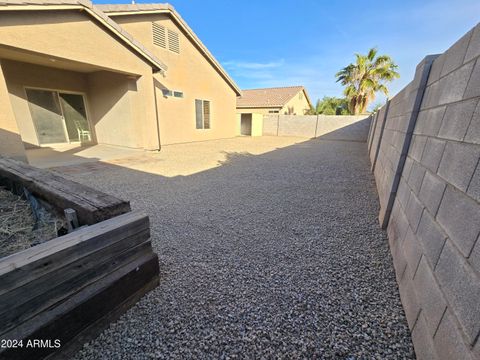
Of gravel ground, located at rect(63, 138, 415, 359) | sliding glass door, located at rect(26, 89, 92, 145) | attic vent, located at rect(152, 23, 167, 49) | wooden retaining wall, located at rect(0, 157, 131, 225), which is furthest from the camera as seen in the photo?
attic vent, located at rect(152, 23, 167, 49)

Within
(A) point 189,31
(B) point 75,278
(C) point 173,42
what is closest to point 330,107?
(A) point 189,31

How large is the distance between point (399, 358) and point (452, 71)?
6.27ft

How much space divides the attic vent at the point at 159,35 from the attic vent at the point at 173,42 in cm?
26

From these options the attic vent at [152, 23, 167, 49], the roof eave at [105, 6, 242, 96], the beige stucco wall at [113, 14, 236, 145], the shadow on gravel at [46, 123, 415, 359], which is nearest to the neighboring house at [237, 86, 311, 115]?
the roof eave at [105, 6, 242, 96]

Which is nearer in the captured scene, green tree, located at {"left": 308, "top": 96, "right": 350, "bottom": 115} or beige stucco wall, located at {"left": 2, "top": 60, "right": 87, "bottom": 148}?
beige stucco wall, located at {"left": 2, "top": 60, "right": 87, "bottom": 148}

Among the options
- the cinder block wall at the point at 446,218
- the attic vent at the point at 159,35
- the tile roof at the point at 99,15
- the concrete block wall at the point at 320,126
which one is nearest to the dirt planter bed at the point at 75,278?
the cinder block wall at the point at 446,218

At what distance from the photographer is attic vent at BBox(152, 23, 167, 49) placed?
336 inches

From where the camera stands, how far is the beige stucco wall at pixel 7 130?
4.20 meters

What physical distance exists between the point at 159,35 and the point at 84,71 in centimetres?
337

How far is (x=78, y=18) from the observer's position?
508 centimetres

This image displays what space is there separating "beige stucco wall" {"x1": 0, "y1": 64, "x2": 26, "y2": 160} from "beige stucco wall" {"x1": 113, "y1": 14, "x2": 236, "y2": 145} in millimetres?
4907

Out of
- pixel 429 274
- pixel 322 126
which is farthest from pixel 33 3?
pixel 322 126

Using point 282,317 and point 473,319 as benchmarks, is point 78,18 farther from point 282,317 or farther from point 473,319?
point 473,319

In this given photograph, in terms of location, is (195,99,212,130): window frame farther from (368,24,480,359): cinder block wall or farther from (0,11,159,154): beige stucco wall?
(368,24,480,359): cinder block wall
